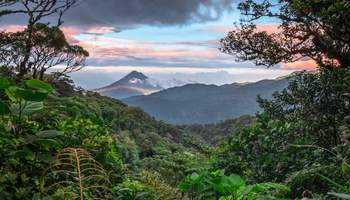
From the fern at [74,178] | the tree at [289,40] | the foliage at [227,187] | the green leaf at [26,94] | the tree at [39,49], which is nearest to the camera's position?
the fern at [74,178]

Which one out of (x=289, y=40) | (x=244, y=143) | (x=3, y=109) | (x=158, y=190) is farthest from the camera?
(x=289, y=40)

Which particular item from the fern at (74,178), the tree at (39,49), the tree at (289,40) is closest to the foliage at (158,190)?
the fern at (74,178)

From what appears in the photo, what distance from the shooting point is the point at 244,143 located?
7902 mm

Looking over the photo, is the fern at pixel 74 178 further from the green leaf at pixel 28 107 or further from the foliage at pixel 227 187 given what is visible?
the foliage at pixel 227 187

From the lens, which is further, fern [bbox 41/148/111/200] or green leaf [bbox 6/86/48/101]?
green leaf [bbox 6/86/48/101]

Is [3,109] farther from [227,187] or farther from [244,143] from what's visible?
[244,143]

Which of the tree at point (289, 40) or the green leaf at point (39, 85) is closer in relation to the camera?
the green leaf at point (39, 85)

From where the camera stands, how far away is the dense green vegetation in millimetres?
2891

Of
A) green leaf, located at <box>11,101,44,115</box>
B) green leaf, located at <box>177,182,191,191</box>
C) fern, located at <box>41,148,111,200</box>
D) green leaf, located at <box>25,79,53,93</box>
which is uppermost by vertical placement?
green leaf, located at <box>25,79,53,93</box>

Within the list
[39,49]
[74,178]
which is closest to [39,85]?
[74,178]

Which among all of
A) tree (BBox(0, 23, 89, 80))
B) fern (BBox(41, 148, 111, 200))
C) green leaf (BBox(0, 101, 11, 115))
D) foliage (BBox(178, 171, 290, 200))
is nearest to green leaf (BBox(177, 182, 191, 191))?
foliage (BBox(178, 171, 290, 200))

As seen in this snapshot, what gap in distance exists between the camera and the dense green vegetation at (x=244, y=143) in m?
2.89

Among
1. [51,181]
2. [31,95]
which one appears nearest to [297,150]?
[51,181]

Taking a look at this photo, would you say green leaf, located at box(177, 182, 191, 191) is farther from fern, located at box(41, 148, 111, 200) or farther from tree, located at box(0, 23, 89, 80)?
tree, located at box(0, 23, 89, 80)
